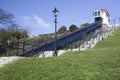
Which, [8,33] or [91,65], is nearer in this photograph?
[91,65]

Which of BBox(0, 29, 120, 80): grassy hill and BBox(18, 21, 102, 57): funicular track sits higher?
BBox(18, 21, 102, 57): funicular track

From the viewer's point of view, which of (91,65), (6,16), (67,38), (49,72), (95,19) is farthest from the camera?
(95,19)

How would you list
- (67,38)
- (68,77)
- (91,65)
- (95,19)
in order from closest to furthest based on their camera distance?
(68,77) < (91,65) < (67,38) < (95,19)

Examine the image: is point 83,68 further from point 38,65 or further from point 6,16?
point 6,16

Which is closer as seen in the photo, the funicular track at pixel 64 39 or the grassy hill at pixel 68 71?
the grassy hill at pixel 68 71

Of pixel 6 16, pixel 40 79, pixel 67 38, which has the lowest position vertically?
pixel 40 79

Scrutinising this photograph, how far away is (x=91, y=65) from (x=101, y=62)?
4.14 ft

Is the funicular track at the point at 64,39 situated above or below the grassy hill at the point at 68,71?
above

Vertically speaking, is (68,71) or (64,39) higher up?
(64,39)

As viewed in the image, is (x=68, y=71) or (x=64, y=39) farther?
(x=64, y=39)

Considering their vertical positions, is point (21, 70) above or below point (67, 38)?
below

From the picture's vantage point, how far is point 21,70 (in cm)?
1595

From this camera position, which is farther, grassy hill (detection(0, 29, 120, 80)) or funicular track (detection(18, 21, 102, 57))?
funicular track (detection(18, 21, 102, 57))

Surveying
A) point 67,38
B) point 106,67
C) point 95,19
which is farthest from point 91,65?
point 95,19
